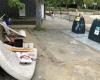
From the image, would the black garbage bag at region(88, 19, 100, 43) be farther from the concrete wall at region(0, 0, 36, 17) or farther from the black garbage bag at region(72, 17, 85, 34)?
the concrete wall at region(0, 0, 36, 17)

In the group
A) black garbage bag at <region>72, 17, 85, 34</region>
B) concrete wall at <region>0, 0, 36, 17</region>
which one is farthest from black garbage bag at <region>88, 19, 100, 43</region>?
concrete wall at <region>0, 0, 36, 17</region>

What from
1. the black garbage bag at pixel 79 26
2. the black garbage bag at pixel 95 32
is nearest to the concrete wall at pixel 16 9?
the black garbage bag at pixel 79 26

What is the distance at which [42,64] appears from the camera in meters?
12.5

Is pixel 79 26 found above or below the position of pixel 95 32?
below

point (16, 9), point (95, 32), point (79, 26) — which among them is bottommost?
point (79, 26)

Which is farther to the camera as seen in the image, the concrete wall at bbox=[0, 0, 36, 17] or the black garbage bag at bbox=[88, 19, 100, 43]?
the concrete wall at bbox=[0, 0, 36, 17]

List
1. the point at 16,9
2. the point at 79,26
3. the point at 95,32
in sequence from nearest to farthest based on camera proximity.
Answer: the point at 95,32 → the point at 79,26 → the point at 16,9

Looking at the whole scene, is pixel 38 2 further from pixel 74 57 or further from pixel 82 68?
pixel 82 68

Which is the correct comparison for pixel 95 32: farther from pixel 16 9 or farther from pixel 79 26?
pixel 16 9

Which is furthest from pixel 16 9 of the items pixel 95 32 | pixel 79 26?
pixel 95 32

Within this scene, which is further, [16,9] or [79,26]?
[16,9]

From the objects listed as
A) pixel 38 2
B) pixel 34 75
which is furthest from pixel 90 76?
pixel 38 2

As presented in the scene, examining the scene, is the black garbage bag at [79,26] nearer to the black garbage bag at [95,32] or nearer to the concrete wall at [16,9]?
the black garbage bag at [95,32]

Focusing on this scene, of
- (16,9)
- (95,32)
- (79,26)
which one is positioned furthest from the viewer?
(16,9)
